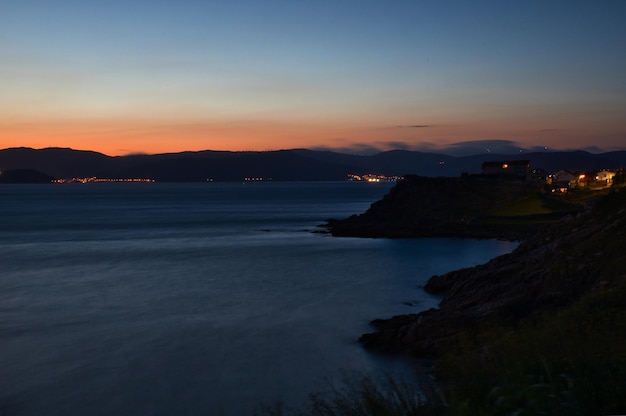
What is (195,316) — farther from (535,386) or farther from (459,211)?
(459,211)

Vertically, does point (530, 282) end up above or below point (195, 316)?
above

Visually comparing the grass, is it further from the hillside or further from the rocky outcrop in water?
the hillside

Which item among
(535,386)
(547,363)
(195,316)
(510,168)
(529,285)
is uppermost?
(510,168)

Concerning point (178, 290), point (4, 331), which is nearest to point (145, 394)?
point (4, 331)

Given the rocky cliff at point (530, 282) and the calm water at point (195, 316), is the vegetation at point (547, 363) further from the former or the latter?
the calm water at point (195, 316)

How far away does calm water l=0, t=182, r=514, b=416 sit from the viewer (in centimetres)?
1916

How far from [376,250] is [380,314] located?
87.5 ft

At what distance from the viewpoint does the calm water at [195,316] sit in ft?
62.8

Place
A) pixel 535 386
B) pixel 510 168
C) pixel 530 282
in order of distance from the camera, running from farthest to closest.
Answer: pixel 510 168 → pixel 530 282 → pixel 535 386

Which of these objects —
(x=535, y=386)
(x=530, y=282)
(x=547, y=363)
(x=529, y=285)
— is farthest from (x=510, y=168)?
(x=535, y=386)

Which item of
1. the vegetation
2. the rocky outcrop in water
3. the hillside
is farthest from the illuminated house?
the vegetation

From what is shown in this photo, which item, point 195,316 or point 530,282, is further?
point 195,316

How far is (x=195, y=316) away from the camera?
96.1ft

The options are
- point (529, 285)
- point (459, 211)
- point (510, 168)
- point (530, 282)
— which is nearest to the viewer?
point (529, 285)
